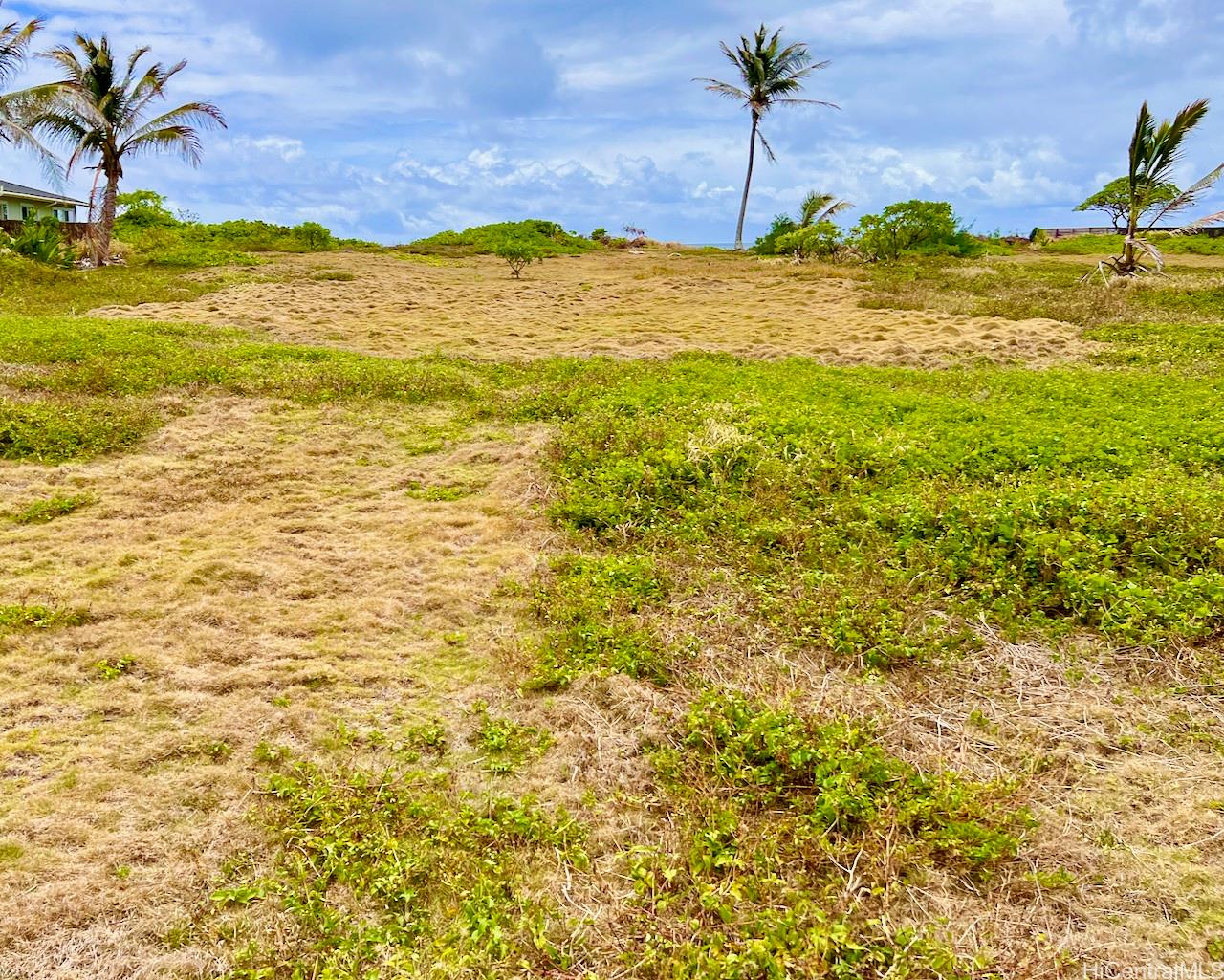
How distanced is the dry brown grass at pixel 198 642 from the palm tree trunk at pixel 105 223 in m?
18.1

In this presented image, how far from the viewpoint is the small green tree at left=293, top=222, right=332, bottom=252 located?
103 feet

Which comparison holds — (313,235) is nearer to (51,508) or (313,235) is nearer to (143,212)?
(143,212)

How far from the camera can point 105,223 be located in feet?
73.7

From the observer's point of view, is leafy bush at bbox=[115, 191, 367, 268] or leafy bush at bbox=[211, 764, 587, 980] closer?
leafy bush at bbox=[211, 764, 587, 980]

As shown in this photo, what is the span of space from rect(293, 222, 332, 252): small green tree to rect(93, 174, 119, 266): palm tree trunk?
9.04 m

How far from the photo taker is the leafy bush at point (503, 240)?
32906mm

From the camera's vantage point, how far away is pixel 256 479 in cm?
752

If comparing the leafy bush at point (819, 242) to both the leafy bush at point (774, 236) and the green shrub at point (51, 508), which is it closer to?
the leafy bush at point (774, 236)

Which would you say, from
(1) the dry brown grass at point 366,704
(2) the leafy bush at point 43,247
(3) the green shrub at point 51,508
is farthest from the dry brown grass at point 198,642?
(2) the leafy bush at point 43,247

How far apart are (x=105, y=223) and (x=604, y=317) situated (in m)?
15.8

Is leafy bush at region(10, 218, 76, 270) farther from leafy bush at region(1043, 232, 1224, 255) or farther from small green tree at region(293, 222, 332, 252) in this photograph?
leafy bush at region(1043, 232, 1224, 255)

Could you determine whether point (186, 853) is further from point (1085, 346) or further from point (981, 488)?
point (1085, 346)

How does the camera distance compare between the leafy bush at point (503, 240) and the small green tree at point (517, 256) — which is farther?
the leafy bush at point (503, 240)

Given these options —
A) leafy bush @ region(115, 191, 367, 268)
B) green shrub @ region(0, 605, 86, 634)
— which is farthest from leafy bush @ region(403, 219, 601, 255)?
green shrub @ region(0, 605, 86, 634)
